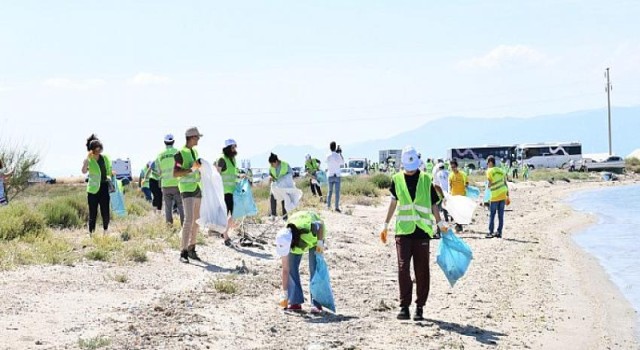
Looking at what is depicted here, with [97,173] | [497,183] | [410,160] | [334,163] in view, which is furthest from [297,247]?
[334,163]

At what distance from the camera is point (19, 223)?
15.7m

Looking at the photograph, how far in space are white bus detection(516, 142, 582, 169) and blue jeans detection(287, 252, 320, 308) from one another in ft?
237

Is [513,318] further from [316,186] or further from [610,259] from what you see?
[316,186]

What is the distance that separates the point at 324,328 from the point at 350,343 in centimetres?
71

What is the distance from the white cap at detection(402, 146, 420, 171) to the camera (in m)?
9.31

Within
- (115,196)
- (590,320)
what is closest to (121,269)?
(590,320)

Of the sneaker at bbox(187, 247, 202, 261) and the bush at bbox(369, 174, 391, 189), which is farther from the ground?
the sneaker at bbox(187, 247, 202, 261)

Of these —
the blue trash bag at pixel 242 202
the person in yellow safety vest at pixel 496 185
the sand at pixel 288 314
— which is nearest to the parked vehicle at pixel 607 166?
the person in yellow safety vest at pixel 496 185

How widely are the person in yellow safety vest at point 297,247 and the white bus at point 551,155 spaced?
72.4 meters

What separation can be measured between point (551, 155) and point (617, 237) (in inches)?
A: 2261

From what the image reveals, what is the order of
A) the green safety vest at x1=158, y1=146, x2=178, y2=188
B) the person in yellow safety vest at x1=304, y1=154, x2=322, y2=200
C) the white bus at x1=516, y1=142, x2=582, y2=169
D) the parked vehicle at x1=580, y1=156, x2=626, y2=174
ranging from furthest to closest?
the white bus at x1=516, y1=142, x2=582, y2=169 < the parked vehicle at x1=580, y1=156, x2=626, y2=174 < the person in yellow safety vest at x1=304, y1=154, x2=322, y2=200 < the green safety vest at x1=158, y1=146, x2=178, y2=188

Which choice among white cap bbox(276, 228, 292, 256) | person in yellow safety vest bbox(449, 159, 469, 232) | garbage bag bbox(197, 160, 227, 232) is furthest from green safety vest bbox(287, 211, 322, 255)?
A: person in yellow safety vest bbox(449, 159, 469, 232)

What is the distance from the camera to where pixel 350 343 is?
8.46 metres

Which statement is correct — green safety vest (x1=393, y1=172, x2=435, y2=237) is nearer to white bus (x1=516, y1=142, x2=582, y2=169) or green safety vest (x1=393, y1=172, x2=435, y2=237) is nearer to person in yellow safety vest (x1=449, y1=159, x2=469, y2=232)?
person in yellow safety vest (x1=449, y1=159, x2=469, y2=232)
